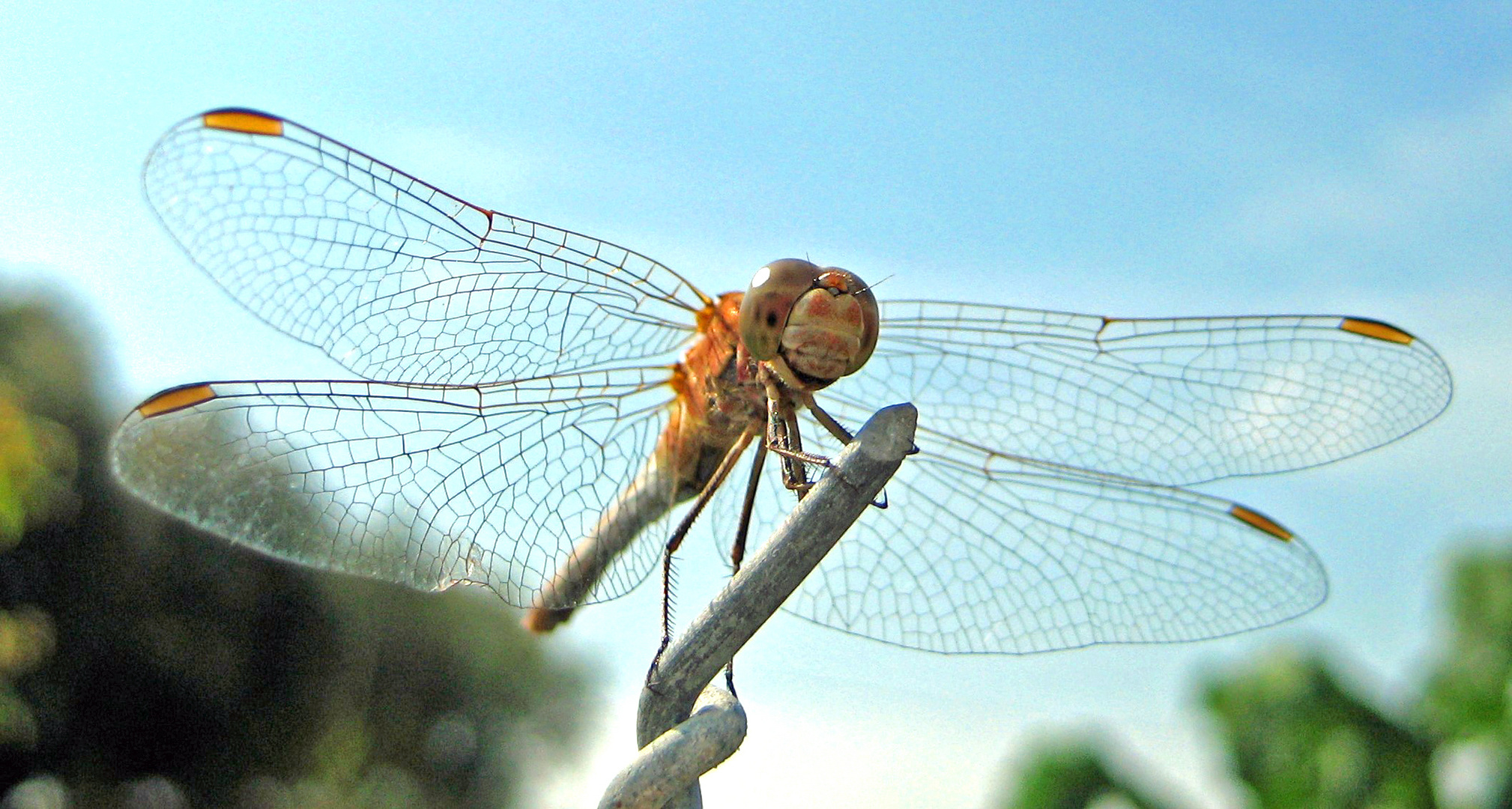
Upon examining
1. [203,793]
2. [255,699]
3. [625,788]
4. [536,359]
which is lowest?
[203,793]

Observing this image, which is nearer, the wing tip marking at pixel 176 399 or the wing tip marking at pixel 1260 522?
the wing tip marking at pixel 176 399

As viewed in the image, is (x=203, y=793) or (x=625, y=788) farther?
(x=203, y=793)

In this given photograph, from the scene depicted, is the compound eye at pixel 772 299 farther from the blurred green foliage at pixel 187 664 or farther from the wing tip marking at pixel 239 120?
the blurred green foliage at pixel 187 664

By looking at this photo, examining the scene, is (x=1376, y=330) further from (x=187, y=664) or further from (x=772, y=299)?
(x=187, y=664)

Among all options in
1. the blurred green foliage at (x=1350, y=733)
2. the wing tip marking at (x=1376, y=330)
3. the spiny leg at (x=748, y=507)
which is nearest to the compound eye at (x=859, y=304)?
the spiny leg at (x=748, y=507)

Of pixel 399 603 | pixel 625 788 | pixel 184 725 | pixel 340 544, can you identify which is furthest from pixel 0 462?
pixel 625 788

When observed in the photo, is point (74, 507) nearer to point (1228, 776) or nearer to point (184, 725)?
point (184, 725)
